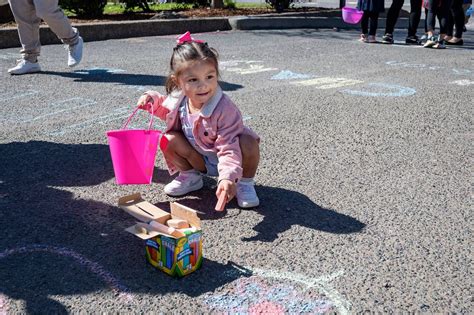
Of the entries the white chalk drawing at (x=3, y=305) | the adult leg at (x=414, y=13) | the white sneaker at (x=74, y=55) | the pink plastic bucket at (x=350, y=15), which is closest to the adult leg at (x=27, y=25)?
the white sneaker at (x=74, y=55)

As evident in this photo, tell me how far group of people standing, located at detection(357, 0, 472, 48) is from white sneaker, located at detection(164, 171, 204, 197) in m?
6.25

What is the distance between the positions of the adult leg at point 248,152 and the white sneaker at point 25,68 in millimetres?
3896

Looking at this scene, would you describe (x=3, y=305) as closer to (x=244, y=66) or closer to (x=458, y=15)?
(x=244, y=66)

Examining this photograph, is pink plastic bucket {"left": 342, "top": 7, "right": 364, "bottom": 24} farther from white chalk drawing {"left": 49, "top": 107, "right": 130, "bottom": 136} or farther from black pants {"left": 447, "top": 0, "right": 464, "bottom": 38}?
white chalk drawing {"left": 49, "top": 107, "right": 130, "bottom": 136}

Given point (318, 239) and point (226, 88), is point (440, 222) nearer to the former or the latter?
point (318, 239)

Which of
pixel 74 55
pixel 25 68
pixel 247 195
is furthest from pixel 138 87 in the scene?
pixel 247 195

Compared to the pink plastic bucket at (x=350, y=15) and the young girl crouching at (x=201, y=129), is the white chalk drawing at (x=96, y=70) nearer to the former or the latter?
the young girl crouching at (x=201, y=129)

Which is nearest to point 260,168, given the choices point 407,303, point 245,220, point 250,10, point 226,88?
point 245,220

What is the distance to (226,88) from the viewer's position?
5.37 m

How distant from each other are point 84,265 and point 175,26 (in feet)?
25.7

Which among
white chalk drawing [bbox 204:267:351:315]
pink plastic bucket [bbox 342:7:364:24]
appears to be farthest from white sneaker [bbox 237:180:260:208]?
pink plastic bucket [bbox 342:7:364:24]

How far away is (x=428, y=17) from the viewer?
8219 millimetres

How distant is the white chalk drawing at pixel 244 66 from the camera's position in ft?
20.6

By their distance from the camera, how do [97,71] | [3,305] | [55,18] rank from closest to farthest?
1. [3,305]
2. [55,18]
3. [97,71]
